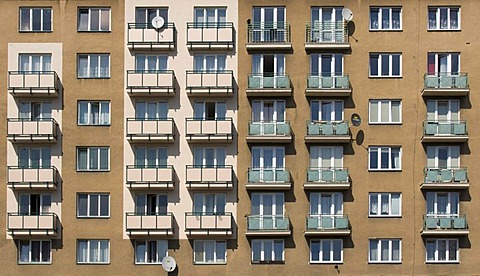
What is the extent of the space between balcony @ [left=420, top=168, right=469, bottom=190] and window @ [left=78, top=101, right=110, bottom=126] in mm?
19776

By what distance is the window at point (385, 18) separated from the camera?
6038 cm

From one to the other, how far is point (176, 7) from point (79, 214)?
14.1 meters

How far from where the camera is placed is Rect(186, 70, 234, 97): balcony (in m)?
59.3

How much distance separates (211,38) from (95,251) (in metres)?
14.8

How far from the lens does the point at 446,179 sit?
58906mm

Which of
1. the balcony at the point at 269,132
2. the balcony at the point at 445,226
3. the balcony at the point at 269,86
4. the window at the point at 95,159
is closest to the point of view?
the balcony at the point at 445,226

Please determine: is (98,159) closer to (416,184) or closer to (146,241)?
(146,241)

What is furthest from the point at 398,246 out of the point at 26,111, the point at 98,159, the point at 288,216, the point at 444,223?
the point at 26,111

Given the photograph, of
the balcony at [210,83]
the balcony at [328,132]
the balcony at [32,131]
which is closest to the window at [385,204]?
the balcony at [328,132]

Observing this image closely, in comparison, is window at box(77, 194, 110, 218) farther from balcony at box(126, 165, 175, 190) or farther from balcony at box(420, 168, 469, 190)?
balcony at box(420, 168, 469, 190)

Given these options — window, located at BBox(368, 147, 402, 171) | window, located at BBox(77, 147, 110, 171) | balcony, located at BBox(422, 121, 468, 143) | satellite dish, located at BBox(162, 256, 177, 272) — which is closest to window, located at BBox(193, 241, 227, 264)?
satellite dish, located at BBox(162, 256, 177, 272)

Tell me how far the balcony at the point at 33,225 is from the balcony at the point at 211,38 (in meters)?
13.6

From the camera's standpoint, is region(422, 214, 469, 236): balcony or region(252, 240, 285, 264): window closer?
region(422, 214, 469, 236): balcony

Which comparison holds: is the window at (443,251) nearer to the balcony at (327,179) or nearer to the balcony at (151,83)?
the balcony at (327,179)
